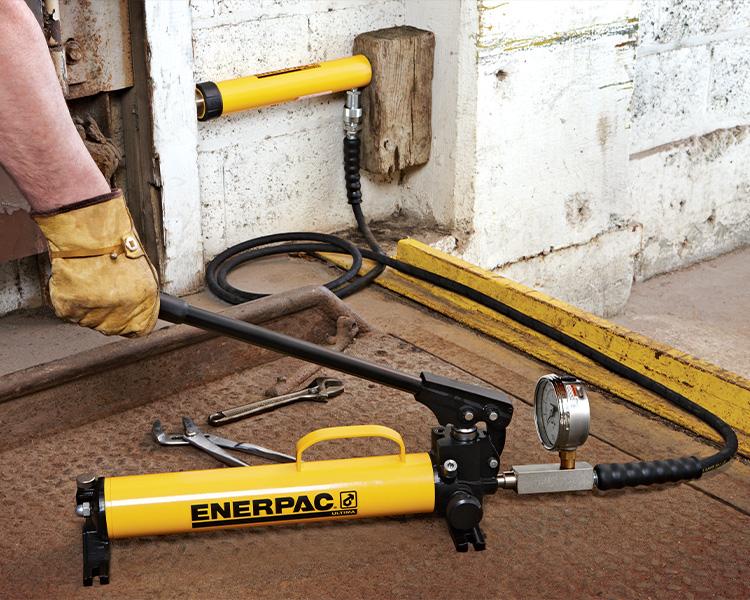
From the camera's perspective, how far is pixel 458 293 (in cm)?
246

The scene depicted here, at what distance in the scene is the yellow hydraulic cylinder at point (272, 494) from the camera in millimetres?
1540

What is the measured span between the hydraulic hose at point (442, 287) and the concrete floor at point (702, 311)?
122cm

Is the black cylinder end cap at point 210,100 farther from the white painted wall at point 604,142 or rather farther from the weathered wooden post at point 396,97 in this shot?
the white painted wall at point 604,142

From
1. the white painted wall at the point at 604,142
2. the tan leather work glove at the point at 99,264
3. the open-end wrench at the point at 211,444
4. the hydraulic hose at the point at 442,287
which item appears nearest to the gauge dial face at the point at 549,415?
the hydraulic hose at the point at 442,287

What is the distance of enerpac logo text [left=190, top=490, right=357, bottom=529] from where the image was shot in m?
1.55

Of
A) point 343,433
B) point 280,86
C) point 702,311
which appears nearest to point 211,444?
point 343,433

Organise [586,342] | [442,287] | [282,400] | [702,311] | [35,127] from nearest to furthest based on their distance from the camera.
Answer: [35,127] → [282,400] → [586,342] → [442,287] → [702,311]

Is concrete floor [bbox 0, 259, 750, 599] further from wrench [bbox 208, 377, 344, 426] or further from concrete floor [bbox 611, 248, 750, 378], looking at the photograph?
concrete floor [bbox 611, 248, 750, 378]

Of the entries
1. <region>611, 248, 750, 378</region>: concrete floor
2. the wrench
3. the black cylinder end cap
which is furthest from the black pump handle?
<region>611, 248, 750, 378</region>: concrete floor

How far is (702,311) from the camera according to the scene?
3.78 m

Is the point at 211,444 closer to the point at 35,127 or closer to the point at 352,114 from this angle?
the point at 35,127

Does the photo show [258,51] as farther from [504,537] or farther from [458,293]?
[504,537]

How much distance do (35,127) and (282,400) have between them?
0.72 metres

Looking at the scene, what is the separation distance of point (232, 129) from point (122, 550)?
151cm
